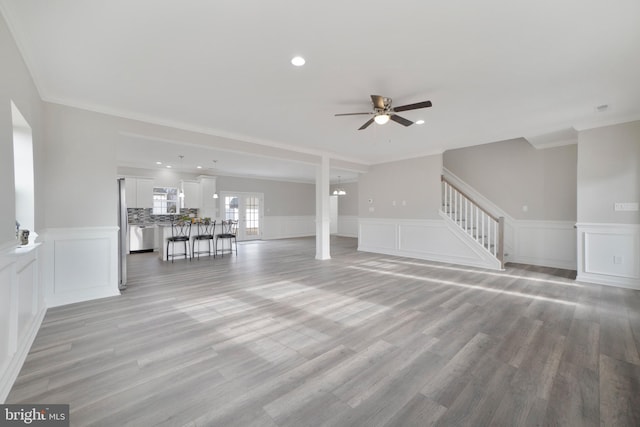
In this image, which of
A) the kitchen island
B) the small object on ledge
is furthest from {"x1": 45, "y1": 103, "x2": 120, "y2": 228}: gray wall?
the kitchen island

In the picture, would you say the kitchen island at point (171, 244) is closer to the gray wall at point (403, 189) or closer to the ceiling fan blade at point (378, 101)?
the gray wall at point (403, 189)

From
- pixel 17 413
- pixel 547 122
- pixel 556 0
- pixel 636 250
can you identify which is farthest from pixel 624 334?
pixel 17 413

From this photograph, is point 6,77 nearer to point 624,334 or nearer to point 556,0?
point 556,0

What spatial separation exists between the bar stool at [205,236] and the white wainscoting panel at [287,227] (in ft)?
12.6

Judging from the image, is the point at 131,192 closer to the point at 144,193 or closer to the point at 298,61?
the point at 144,193

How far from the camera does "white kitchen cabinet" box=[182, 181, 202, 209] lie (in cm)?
930

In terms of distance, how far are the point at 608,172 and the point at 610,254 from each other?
1315 mm

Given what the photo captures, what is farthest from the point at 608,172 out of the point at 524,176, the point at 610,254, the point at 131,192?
the point at 131,192

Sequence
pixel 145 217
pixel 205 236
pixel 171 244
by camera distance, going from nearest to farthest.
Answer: pixel 171 244 → pixel 205 236 → pixel 145 217

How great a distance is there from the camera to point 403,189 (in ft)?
23.8

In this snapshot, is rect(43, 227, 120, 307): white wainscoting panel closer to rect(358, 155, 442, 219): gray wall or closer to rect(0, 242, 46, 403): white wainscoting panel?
rect(0, 242, 46, 403): white wainscoting panel

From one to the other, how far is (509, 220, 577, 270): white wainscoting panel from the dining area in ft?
24.3

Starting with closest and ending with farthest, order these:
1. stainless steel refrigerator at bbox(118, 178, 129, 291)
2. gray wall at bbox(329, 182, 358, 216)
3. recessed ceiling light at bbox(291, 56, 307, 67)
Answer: recessed ceiling light at bbox(291, 56, 307, 67) < stainless steel refrigerator at bbox(118, 178, 129, 291) < gray wall at bbox(329, 182, 358, 216)

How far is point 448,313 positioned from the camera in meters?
3.20
